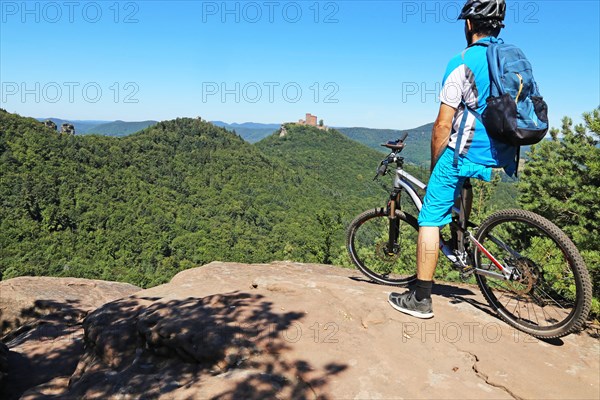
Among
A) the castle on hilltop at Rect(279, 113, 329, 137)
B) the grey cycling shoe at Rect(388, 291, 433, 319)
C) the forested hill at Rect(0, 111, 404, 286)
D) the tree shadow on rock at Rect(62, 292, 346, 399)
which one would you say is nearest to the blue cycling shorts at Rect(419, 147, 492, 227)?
the grey cycling shoe at Rect(388, 291, 433, 319)

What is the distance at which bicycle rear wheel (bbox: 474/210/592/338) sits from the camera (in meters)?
2.36

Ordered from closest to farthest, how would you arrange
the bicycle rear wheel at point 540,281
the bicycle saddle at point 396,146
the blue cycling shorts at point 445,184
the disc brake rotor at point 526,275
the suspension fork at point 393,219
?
1. the bicycle rear wheel at point 540,281
2. the blue cycling shorts at point 445,184
3. the disc brake rotor at point 526,275
4. the bicycle saddle at point 396,146
5. the suspension fork at point 393,219

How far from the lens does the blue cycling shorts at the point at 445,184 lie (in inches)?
97.9

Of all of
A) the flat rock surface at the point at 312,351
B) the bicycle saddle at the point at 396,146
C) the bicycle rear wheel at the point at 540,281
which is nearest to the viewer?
the flat rock surface at the point at 312,351

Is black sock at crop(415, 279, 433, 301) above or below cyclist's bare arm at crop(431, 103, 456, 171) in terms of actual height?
below

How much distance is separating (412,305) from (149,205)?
62.1 metres

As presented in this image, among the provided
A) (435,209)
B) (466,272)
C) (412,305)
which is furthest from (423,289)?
(435,209)

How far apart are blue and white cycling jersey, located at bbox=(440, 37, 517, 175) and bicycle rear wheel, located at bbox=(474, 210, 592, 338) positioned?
0.47 m

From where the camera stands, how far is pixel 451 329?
2.59 meters

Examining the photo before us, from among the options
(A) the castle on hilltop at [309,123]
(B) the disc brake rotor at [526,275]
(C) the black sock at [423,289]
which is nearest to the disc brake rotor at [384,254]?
(C) the black sock at [423,289]

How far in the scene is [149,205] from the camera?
59281 millimetres

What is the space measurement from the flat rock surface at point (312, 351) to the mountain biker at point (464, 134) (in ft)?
2.03

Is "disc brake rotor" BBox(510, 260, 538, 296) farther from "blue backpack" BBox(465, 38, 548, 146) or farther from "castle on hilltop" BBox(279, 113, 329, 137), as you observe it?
"castle on hilltop" BBox(279, 113, 329, 137)

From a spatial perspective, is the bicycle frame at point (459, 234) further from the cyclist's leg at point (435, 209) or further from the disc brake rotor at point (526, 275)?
the cyclist's leg at point (435, 209)
